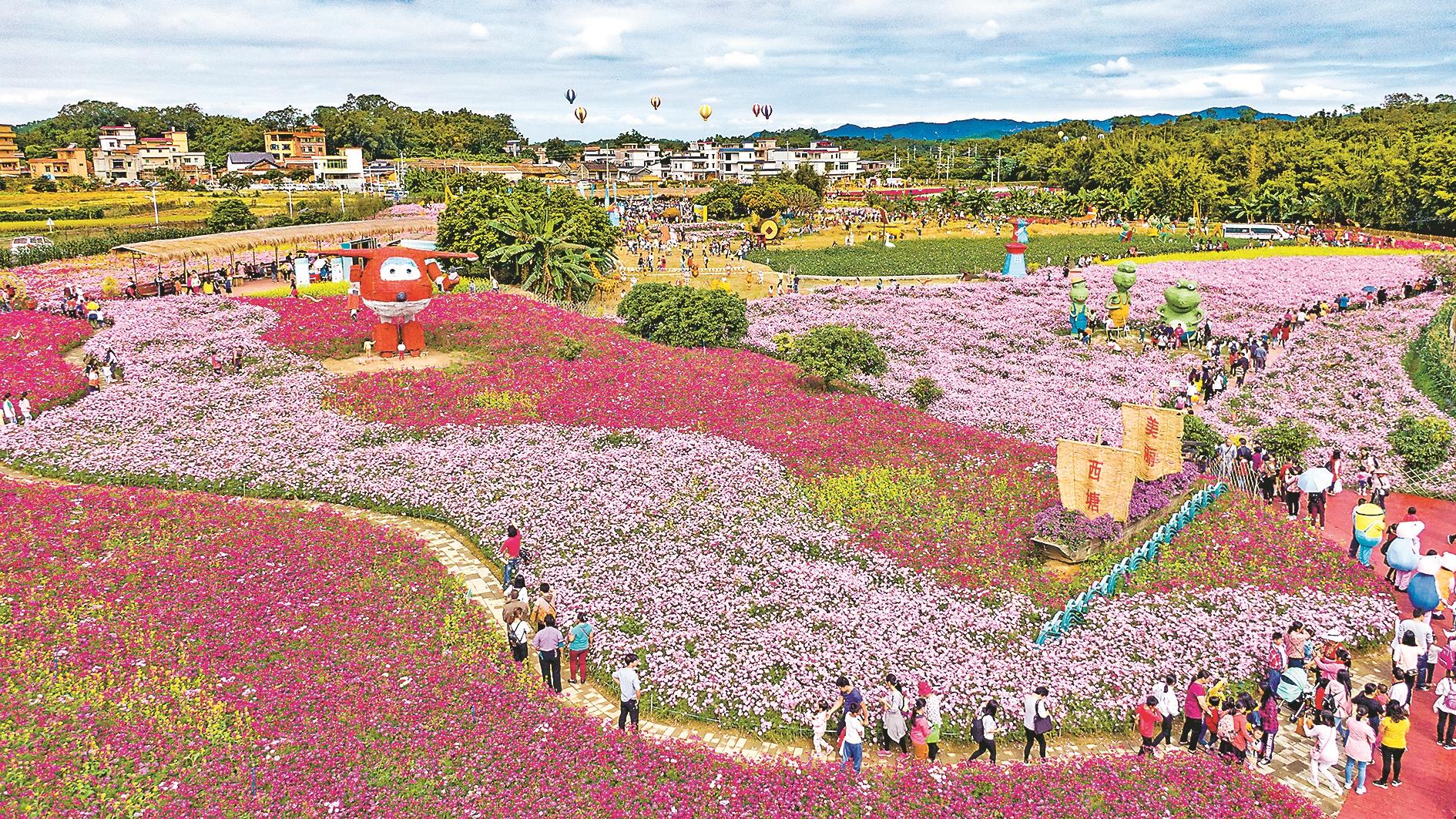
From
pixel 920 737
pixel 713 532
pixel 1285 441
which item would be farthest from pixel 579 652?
pixel 1285 441

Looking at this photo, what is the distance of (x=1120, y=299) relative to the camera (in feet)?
136

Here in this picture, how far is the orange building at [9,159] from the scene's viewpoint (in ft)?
371

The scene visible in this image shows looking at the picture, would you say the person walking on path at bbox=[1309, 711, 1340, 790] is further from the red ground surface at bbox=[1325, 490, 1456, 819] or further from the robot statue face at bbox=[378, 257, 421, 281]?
the robot statue face at bbox=[378, 257, 421, 281]

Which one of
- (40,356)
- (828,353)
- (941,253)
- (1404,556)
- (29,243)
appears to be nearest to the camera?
(1404,556)

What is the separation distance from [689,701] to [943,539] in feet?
24.8

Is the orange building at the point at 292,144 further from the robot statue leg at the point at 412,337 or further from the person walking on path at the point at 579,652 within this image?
the person walking on path at the point at 579,652

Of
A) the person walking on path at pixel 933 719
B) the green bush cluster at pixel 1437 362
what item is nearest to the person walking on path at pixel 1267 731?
the person walking on path at pixel 933 719

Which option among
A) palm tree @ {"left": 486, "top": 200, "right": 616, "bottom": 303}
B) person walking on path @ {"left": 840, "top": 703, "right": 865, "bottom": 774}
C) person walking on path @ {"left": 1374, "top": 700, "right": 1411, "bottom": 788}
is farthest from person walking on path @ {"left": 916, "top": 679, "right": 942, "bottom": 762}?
palm tree @ {"left": 486, "top": 200, "right": 616, "bottom": 303}

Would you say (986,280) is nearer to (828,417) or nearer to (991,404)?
(991,404)

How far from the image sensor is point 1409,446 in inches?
1017

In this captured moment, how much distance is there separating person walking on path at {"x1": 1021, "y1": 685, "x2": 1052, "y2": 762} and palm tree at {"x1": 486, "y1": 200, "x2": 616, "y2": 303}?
120 ft

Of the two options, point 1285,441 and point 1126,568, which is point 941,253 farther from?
point 1126,568

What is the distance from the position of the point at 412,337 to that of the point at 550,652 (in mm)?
20617

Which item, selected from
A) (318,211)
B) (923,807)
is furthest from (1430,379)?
(318,211)
